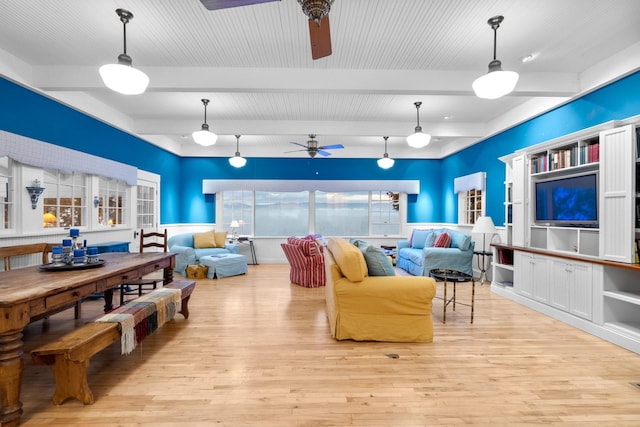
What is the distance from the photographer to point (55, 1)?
240cm

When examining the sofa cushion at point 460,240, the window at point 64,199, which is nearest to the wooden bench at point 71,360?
the window at point 64,199

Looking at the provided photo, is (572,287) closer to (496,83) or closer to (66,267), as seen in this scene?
(496,83)

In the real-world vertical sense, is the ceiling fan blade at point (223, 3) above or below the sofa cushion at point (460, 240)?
above

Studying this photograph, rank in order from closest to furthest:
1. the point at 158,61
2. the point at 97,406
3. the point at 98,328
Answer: the point at 97,406 → the point at 98,328 → the point at 158,61

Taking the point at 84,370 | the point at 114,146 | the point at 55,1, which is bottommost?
the point at 84,370

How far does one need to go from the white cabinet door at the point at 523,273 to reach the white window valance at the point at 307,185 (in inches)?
142

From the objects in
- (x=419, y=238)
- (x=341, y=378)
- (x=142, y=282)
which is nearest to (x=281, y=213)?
(x=419, y=238)

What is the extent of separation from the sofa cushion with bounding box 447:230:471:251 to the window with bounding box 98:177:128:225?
613cm

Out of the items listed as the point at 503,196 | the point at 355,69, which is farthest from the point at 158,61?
the point at 503,196

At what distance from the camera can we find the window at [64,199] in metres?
3.88

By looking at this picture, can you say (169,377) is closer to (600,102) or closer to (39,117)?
(39,117)

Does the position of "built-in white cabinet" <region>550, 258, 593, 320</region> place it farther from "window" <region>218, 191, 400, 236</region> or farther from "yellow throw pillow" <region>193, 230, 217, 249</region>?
"yellow throw pillow" <region>193, 230, 217, 249</region>

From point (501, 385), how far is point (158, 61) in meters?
4.44

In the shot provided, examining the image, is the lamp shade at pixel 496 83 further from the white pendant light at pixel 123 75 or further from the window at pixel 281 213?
the window at pixel 281 213
